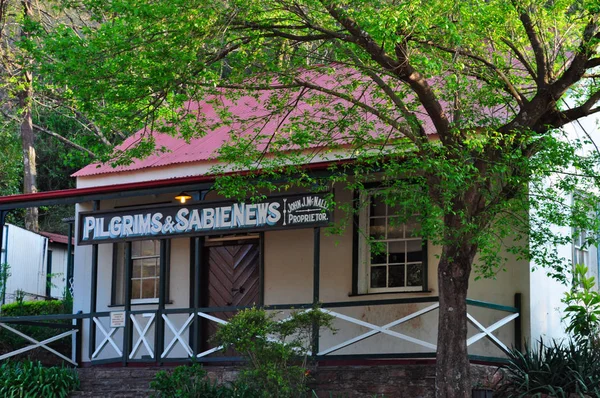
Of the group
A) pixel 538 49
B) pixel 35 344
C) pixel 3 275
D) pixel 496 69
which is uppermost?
pixel 538 49

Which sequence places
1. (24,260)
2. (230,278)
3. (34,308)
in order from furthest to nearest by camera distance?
(24,260)
(34,308)
(230,278)

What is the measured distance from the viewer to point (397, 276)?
555 inches

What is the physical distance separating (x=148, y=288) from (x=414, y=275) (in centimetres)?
528

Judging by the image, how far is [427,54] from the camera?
11461mm

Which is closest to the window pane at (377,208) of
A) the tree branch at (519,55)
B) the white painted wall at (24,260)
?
the tree branch at (519,55)

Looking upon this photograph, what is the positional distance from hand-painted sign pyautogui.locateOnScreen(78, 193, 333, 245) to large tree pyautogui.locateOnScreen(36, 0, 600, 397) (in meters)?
1.24

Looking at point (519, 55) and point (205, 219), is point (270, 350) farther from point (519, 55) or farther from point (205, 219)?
point (519, 55)

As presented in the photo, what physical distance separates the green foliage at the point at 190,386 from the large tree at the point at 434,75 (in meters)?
2.71

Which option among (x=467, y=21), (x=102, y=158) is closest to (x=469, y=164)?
(x=467, y=21)

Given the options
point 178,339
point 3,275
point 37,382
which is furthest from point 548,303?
point 3,275

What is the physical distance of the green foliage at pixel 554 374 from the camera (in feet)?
37.0

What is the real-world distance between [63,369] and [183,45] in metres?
5.90

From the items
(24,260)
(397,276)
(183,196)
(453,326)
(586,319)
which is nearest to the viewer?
(453,326)

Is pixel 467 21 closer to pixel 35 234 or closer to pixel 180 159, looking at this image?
pixel 180 159
